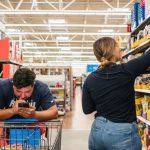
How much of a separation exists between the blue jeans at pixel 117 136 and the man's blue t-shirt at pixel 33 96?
773 mm

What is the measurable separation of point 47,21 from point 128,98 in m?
16.0

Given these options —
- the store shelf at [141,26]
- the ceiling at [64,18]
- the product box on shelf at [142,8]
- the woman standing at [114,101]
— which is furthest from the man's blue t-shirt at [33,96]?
the ceiling at [64,18]

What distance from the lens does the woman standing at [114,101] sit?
2205 mm

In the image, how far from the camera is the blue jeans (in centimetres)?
221

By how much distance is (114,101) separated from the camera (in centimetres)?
223

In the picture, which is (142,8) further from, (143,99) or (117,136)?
(117,136)

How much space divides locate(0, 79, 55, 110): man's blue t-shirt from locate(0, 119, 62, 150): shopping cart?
1.75 ft

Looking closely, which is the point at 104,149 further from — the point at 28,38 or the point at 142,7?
the point at 28,38

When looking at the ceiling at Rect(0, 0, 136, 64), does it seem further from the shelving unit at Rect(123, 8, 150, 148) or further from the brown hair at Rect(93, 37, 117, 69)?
the brown hair at Rect(93, 37, 117, 69)

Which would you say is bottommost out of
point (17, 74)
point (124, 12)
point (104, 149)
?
point (104, 149)

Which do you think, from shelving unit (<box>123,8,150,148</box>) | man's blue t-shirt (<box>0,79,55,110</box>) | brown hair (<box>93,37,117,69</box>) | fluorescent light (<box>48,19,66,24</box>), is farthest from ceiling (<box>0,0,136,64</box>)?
brown hair (<box>93,37,117,69</box>)

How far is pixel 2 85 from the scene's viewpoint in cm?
283

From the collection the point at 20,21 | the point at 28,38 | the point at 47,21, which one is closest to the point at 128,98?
the point at 47,21

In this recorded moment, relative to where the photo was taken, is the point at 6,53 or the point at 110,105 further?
the point at 6,53
